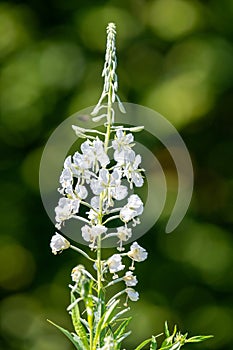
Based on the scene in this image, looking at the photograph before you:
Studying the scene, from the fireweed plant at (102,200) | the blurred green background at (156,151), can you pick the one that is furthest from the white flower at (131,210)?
the blurred green background at (156,151)

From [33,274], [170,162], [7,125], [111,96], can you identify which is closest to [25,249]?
[33,274]

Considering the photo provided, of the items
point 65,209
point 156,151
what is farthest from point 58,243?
point 156,151

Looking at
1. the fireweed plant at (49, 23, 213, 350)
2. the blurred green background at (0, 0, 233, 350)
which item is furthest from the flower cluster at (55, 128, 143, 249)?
the blurred green background at (0, 0, 233, 350)

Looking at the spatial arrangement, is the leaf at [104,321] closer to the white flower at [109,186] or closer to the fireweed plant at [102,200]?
the fireweed plant at [102,200]

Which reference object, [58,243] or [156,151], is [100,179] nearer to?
[58,243]

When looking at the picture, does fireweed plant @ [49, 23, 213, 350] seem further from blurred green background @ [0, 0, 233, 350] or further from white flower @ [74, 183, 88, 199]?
blurred green background @ [0, 0, 233, 350]

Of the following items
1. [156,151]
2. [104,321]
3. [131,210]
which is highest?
[156,151]

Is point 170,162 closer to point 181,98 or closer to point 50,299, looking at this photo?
point 181,98

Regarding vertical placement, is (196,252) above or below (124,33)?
below
